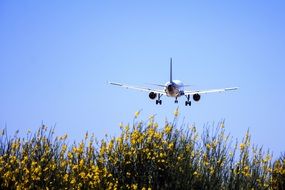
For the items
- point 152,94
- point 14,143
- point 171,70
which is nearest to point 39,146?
point 14,143

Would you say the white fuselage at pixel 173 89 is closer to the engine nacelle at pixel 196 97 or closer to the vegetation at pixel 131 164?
the engine nacelle at pixel 196 97

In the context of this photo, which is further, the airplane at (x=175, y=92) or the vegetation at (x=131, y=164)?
the airplane at (x=175, y=92)

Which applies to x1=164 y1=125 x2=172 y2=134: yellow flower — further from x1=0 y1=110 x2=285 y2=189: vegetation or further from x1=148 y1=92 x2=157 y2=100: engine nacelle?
x1=148 y1=92 x2=157 y2=100: engine nacelle

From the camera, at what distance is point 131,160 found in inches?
552

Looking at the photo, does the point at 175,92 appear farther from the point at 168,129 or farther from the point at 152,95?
the point at 168,129

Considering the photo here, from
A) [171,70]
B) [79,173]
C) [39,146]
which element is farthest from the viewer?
[171,70]

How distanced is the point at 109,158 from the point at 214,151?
125 inches

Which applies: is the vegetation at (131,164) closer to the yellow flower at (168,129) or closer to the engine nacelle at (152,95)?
the yellow flower at (168,129)

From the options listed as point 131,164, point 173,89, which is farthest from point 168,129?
point 173,89

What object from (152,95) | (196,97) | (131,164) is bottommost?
(131,164)

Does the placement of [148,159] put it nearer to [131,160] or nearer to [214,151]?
[131,160]

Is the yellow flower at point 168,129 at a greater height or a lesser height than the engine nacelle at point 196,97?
lesser

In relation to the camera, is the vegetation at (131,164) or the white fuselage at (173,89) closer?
the vegetation at (131,164)

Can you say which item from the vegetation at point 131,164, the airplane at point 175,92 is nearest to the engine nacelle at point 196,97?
the airplane at point 175,92
